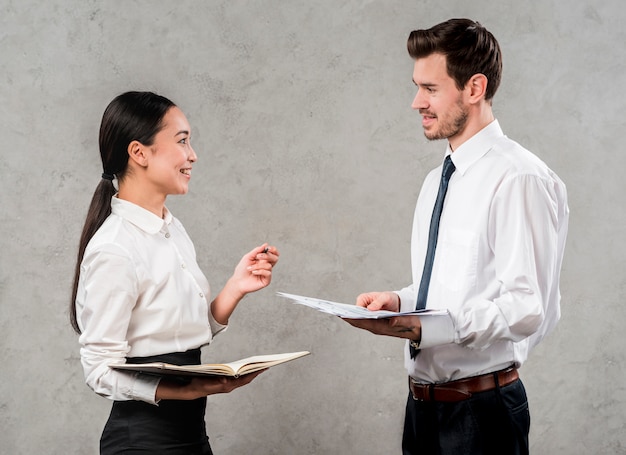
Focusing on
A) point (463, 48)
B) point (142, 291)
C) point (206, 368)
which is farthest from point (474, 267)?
point (142, 291)

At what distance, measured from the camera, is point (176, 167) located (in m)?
1.97

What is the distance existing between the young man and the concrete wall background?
1.31 metres

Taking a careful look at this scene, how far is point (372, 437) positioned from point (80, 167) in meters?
1.88

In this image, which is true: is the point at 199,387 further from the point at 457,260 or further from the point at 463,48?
the point at 463,48

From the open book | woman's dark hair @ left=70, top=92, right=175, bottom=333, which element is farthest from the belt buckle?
woman's dark hair @ left=70, top=92, right=175, bottom=333

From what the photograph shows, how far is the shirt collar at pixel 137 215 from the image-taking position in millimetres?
1891

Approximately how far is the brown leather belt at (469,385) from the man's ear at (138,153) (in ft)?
3.27

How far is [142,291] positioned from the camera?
1805mm

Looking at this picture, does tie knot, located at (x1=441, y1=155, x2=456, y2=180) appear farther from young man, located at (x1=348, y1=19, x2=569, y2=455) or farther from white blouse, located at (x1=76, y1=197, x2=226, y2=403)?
white blouse, located at (x1=76, y1=197, x2=226, y2=403)

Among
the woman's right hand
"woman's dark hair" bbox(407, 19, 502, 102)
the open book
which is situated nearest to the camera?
the open book

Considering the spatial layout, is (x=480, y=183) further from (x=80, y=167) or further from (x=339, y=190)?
(x=80, y=167)

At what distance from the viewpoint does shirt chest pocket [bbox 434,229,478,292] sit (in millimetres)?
1855

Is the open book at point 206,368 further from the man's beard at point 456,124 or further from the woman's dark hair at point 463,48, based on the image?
the woman's dark hair at point 463,48

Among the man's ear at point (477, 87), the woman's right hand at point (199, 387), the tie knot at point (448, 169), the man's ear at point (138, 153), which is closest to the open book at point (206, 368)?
the woman's right hand at point (199, 387)
